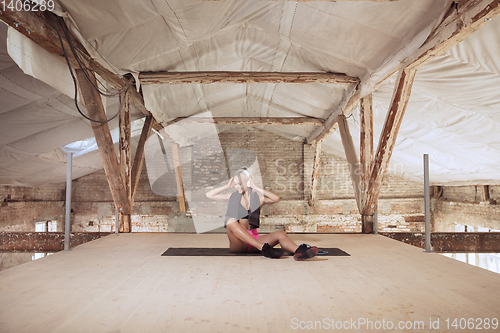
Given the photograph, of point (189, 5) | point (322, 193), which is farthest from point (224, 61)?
point (322, 193)

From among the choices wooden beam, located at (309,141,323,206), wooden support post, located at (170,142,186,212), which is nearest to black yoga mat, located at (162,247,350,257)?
wooden beam, located at (309,141,323,206)

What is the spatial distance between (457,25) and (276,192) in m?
7.54

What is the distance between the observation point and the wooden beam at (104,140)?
3568 mm

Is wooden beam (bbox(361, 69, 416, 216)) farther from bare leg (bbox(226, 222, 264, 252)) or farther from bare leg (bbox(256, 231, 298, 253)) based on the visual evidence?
bare leg (bbox(226, 222, 264, 252))

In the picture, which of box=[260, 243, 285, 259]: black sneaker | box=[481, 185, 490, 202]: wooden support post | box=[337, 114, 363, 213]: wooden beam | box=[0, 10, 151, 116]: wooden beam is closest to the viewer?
box=[0, 10, 151, 116]: wooden beam

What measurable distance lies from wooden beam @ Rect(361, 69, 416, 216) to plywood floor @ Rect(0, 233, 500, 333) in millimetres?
1567

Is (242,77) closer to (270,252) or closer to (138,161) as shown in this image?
(138,161)

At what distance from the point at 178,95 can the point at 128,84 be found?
1.22 metres

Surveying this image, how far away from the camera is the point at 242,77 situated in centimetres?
498

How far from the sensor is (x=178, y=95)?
573 cm

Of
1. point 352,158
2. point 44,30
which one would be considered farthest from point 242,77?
point 44,30

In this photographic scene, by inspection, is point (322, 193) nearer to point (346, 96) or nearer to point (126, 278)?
point (346, 96)

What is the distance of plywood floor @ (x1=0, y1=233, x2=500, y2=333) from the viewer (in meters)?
1.52

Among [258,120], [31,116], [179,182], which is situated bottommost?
[179,182]
